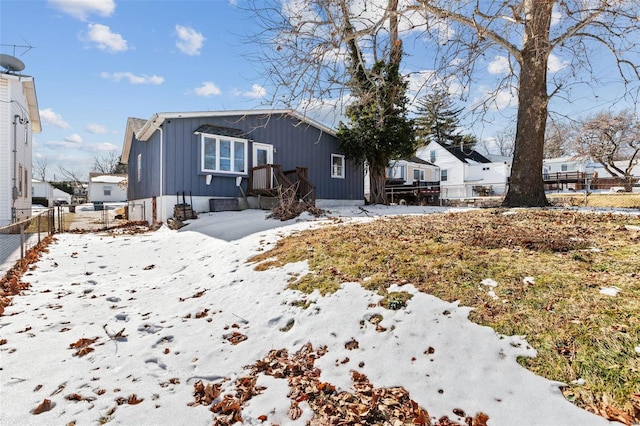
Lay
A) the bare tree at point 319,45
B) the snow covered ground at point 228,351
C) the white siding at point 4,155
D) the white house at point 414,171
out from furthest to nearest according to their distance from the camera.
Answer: the white house at point 414,171, the white siding at point 4,155, the bare tree at point 319,45, the snow covered ground at point 228,351

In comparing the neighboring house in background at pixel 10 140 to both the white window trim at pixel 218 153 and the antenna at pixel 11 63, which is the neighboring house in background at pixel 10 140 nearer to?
the antenna at pixel 11 63

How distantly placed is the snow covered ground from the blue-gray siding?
6.94 metres

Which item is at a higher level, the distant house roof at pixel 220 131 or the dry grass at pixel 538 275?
the distant house roof at pixel 220 131

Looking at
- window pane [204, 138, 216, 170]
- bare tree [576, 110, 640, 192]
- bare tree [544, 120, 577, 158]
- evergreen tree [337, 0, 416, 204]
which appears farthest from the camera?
bare tree [576, 110, 640, 192]

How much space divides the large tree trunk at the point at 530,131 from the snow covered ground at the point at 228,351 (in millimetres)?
6834

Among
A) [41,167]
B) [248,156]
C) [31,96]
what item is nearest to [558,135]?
[248,156]

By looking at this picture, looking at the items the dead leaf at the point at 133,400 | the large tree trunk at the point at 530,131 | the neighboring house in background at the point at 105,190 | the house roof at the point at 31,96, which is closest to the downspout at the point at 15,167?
the house roof at the point at 31,96

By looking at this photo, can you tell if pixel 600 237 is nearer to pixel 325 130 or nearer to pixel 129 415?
pixel 129 415

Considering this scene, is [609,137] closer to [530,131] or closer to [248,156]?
[530,131]

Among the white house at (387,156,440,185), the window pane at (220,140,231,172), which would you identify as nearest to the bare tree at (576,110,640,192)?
the white house at (387,156,440,185)

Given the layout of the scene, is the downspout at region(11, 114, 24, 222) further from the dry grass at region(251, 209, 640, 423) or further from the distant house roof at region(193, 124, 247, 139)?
the dry grass at region(251, 209, 640, 423)

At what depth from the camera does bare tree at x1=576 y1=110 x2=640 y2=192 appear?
2517 centimetres

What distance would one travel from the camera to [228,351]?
3.29m

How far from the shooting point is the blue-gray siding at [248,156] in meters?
12.4
